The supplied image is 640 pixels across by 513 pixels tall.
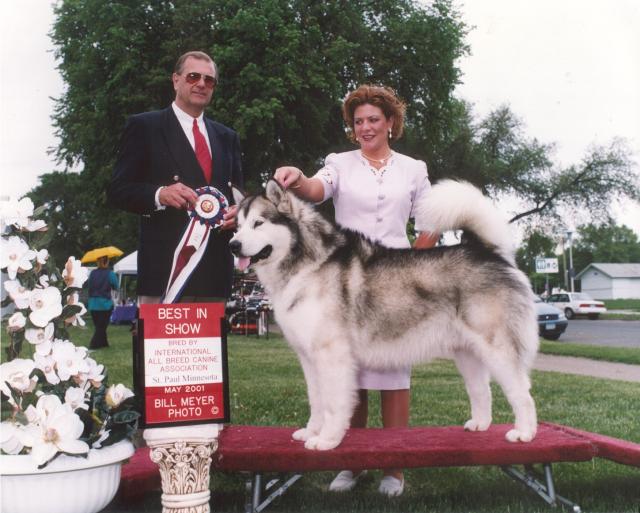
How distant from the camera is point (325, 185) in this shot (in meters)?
4.00

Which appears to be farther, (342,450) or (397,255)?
(397,255)

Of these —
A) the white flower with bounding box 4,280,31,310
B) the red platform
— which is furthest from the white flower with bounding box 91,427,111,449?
the white flower with bounding box 4,280,31,310

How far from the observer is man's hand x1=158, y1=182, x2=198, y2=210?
3447 millimetres

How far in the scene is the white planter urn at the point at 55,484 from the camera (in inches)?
105

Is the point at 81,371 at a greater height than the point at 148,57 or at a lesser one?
lesser

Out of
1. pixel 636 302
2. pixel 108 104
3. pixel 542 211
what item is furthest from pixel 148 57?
pixel 636 302

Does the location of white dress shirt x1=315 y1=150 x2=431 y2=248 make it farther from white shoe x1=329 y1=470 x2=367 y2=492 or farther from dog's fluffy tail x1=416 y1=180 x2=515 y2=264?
white shoe x1=329 y1=470 x2=367 y2=492

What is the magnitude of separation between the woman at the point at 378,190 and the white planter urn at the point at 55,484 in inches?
67.0

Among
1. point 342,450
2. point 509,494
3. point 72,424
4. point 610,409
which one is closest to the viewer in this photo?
point 72,424

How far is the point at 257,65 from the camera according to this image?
1672 cm

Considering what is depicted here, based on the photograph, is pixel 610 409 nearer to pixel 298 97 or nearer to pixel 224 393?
pixel 224 393

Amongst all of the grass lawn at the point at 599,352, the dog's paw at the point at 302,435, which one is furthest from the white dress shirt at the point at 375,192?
the grass lawn at the point at 599,352

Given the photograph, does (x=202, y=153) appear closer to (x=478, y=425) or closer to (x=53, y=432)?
(x=53, y=432)

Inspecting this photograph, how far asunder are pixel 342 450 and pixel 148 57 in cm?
1654
